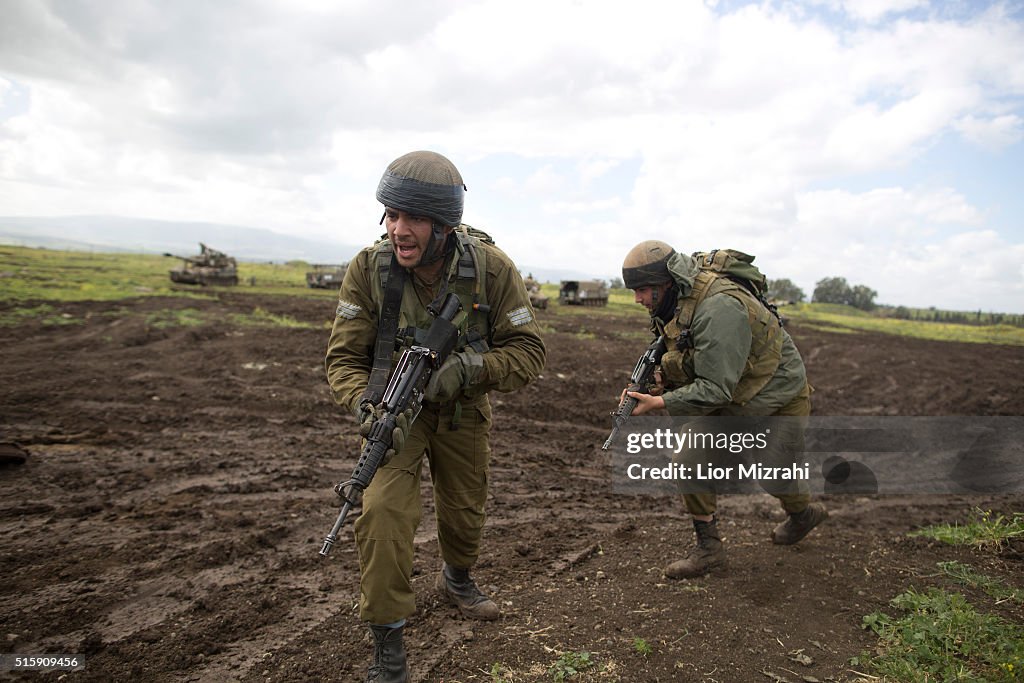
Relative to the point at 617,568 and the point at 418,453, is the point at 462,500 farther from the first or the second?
the point at 617,568

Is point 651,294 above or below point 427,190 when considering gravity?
below

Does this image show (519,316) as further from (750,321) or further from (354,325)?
(750,321)

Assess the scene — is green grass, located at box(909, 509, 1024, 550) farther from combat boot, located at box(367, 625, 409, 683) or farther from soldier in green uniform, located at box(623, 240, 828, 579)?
combat boot, located at box(367, 625, 409, 683)

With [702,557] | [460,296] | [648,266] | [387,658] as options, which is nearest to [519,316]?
[460,296]

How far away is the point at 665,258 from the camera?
184 inches

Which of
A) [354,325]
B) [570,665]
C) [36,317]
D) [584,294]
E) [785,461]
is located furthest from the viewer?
[584,294]

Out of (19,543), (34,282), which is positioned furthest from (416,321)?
(34,282)

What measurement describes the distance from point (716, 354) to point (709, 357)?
5 cm

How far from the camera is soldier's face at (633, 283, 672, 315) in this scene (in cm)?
479

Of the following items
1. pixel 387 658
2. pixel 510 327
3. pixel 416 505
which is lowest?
pixel 387 658

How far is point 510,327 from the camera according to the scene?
12.4ft

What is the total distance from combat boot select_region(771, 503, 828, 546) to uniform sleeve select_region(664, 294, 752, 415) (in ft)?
4.94

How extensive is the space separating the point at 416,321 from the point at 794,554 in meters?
3.82

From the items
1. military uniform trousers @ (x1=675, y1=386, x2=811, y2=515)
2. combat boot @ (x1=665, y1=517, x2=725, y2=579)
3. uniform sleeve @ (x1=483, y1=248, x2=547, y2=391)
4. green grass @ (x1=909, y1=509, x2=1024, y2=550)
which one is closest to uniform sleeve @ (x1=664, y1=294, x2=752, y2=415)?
military uniform trousers @ (x1=675, y1=386, x2=811, y2=515)
